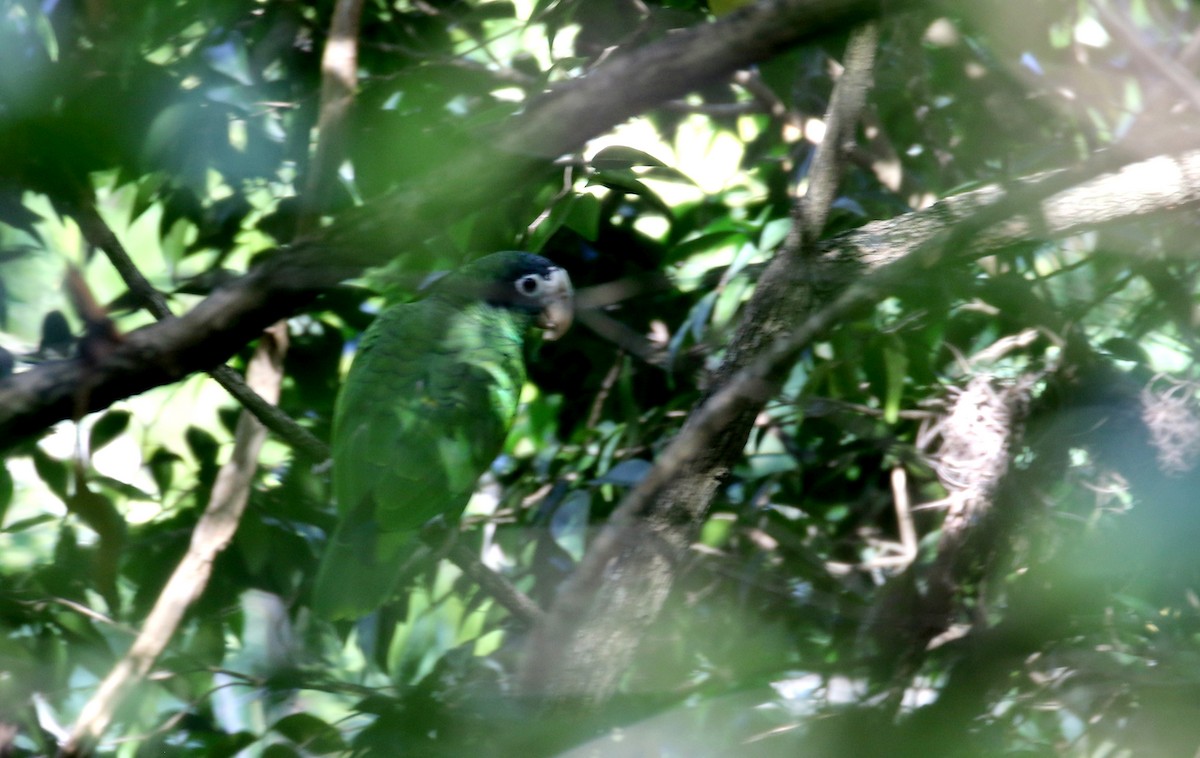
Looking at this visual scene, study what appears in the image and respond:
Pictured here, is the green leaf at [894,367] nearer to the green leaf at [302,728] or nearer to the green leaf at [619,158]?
the green leaf at [619,158]

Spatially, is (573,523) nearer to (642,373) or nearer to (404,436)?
(404,436)

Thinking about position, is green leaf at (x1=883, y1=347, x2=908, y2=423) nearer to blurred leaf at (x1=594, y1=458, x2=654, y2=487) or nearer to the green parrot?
blurred leaf at (x1=594, y1=458, x2=654, y2=487)

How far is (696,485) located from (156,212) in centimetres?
233

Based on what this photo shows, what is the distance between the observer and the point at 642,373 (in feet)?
8.53

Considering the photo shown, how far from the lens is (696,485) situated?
155 cm

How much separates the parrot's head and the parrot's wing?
141 millimetres

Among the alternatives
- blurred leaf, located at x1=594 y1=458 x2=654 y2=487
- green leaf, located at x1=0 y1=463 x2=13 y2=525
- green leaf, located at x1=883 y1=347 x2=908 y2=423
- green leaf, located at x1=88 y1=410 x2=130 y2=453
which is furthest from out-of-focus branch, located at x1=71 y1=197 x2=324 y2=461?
green leaf, located at x1=883 y1=347 x2=908 y2=423

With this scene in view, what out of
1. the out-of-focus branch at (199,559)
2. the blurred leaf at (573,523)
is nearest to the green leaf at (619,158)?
the blurred leaf at (573,523)

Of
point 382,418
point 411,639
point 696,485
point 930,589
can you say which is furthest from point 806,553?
point 411,639

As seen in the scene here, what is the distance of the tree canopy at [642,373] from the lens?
3.34ft

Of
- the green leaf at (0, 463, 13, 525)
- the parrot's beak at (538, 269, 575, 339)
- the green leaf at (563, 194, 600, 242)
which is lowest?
the parrot's beak at (538, 269, 575, 339)

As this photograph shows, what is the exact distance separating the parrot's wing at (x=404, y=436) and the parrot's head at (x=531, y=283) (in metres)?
0.14

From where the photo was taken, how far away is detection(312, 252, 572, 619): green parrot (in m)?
2.06

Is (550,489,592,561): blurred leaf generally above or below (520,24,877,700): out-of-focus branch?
below
